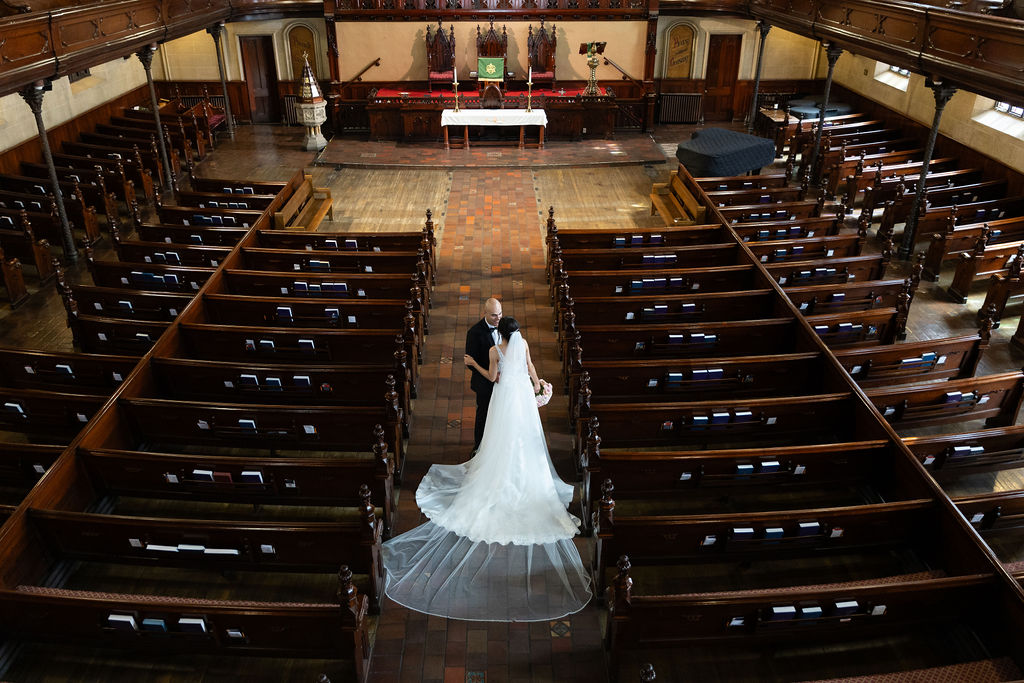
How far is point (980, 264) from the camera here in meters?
10.1

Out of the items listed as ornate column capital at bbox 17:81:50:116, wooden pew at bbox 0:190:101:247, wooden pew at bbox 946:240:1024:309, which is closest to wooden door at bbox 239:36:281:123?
wooden pew at bbox 0:190:101:247

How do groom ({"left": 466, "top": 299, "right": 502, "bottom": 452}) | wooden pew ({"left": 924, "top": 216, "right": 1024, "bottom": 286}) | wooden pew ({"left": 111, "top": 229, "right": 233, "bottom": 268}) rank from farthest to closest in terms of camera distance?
wooden pew ({"left": 924, "top": 216, "right": 1024, "bottom": 286}) → wooden pew ({"left": 111, "top": 229, "right": 233, "bottom": 268}) → groom ({"left": 466, "top": 299, "right": 502, "bottom": 452})

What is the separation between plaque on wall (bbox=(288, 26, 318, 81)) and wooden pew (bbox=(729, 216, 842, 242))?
44.7 feet

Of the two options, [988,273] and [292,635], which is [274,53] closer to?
[988,273]

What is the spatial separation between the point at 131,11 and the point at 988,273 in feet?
46.2

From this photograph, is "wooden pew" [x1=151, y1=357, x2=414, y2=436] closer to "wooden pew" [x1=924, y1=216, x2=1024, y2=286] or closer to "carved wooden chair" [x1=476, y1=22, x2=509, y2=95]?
"wooden pew" [x1=924, y1=216, x2=1024, y2=286]

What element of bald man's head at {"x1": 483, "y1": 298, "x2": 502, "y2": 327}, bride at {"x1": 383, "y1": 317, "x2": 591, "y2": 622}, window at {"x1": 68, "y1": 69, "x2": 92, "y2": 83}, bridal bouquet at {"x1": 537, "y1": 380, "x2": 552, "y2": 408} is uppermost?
window at {"x1": 68, "y1": 69, "x2": 92, "y2": 83}

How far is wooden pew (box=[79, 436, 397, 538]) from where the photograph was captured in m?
5.70

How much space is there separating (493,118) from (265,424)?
12.3m

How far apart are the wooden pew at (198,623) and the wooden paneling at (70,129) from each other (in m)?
12.1

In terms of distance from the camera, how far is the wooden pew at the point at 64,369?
707cm

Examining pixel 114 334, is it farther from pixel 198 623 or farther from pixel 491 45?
pixel 491 45

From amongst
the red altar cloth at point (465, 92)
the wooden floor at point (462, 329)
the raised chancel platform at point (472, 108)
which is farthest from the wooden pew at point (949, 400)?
the red altar cloth at point (465, 92)

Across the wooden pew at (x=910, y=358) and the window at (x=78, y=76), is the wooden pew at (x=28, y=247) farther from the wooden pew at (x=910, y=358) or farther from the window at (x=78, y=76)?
the wooden pew at (x=910, y=358)
